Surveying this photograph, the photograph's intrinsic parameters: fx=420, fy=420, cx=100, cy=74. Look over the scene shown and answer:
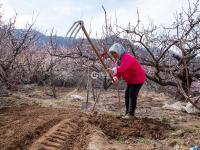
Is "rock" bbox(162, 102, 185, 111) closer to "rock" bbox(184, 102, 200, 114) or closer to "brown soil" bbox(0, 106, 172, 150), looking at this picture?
"rock" bbox(184, 102, 200, 114)

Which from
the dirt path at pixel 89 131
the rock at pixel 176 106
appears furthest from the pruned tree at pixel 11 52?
the rock at pixel 176 106

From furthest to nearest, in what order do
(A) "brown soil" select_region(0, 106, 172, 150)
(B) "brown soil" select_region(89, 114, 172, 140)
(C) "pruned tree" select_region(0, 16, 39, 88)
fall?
(C) "pruned tree" select_region(0, 16, 39, 88)
(B) "brown soil" select_region(89, 114, 172, 140)
(A) "brown soil" select_region(0, 106, 172, 150)

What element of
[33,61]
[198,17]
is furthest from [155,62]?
[33,61]

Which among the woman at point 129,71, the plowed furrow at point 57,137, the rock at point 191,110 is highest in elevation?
the woman at point 129,71

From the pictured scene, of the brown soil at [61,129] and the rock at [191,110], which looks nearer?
the brown soil at [61,129]

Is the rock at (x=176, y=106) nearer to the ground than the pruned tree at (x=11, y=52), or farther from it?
nearer to the ground

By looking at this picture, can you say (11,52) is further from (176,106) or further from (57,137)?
(57,137)

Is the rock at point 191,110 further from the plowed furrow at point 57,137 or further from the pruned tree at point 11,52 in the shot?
the pruned tree at point 11,52

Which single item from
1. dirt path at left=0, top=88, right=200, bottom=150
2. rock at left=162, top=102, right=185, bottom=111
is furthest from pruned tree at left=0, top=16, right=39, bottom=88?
rock at left=162, top=102, right=185, bottom=111

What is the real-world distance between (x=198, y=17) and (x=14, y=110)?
5718 mm

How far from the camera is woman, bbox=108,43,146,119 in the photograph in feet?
30.3

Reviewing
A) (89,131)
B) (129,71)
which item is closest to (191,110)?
(129,71)

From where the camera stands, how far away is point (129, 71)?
9.40 meters

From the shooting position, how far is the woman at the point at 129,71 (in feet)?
30.3
